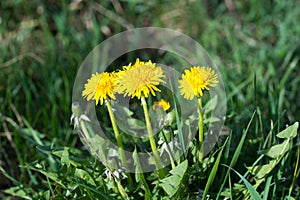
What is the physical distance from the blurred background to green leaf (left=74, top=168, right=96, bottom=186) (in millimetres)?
255

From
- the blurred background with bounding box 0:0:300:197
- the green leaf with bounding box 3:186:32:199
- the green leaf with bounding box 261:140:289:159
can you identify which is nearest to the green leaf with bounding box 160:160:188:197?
the green leaf with bounding box 261:140:289:159

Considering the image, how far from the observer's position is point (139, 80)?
112cm

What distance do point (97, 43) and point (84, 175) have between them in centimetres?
121

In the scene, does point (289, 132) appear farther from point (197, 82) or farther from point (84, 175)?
point (84, 175)

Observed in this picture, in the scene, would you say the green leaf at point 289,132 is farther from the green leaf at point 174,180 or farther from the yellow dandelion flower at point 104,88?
the yellow dandelion flower at point 104,88

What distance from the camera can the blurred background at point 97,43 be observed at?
5.89 feet

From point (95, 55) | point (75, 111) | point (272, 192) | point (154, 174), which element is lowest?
point (272, 192)

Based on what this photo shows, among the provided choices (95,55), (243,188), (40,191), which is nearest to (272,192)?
(243,188)

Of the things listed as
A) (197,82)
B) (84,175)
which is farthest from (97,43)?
(197,82)

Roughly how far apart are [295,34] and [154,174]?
142 cm

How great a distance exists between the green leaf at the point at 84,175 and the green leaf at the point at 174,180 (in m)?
0.20

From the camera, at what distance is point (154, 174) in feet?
4.25

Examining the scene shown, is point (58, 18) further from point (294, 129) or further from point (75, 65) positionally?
point (294, 129)

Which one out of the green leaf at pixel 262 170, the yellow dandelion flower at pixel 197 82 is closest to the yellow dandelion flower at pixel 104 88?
the yellow dandelion flower at pixel 197 82
